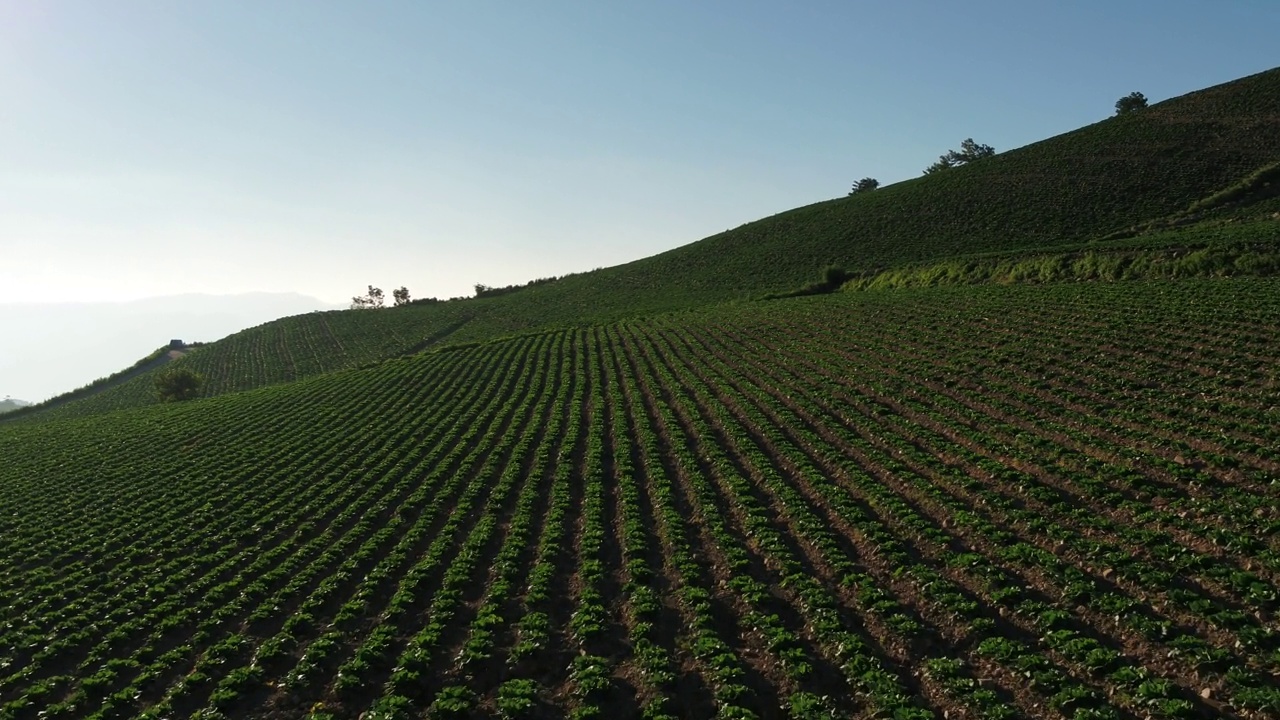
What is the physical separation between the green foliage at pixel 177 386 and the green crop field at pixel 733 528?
814 inches

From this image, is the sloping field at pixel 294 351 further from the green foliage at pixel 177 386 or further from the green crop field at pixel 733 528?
the green crop field at pixel 733 528

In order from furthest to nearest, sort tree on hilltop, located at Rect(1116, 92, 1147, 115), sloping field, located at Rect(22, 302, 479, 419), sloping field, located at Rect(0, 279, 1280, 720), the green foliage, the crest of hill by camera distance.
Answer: tree on hilltop, located at Rect(1116, 92, 1147, 115)
sloping field, located at Rect(22, 302, 479, 419)
the crest of hill
the green foliage
sloping field, located at Rect(0, 279, 1280, 720)

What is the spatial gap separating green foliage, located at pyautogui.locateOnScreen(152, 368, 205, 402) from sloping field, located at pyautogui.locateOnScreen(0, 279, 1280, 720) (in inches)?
1339

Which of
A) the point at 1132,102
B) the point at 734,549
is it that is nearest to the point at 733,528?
the point at 734,549

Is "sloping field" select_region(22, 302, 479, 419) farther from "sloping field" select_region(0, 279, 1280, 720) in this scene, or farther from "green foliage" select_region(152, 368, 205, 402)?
"sloping field" select_region(0, 279, 1280, 720)

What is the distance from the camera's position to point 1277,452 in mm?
19266

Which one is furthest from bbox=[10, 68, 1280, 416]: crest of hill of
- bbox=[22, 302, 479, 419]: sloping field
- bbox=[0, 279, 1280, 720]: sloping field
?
bbox=[0, 279, 1280, 720]: sloping field

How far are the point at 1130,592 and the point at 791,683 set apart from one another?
7135 mm

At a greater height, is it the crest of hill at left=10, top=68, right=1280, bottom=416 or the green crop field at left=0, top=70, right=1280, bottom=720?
the crest of hill at left=10, top=68, right=1280, bottom=416

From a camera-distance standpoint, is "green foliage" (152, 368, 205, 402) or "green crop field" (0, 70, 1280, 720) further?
"green foliage" (152, 368, 205, 402)

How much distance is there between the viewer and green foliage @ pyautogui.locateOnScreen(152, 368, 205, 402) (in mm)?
70625

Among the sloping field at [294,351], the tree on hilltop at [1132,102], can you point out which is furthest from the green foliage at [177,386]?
the tree on hilltop at [1132,102]

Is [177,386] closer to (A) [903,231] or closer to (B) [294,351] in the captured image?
(B) [294,351]

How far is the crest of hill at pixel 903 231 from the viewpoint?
74.7 metres
